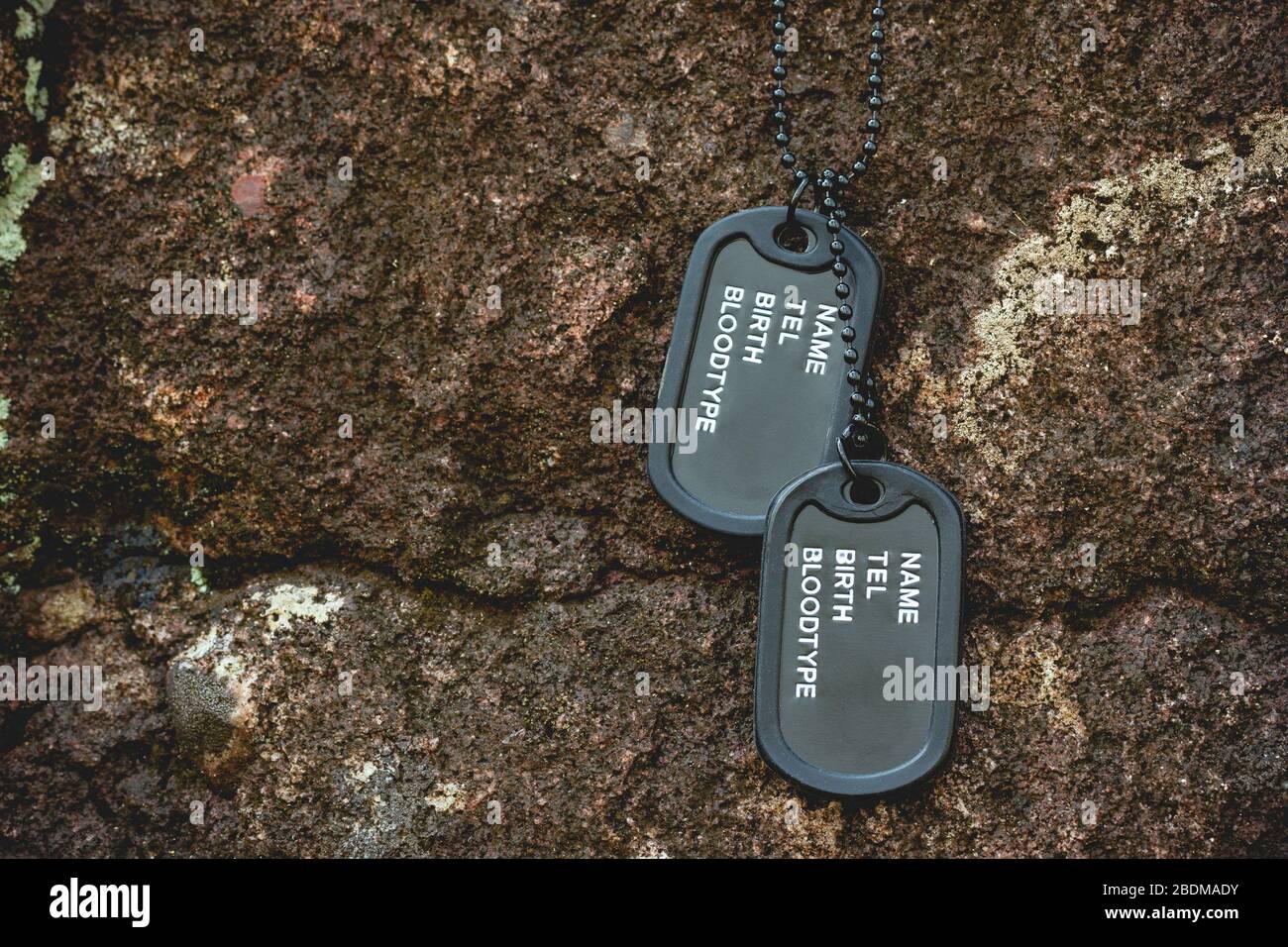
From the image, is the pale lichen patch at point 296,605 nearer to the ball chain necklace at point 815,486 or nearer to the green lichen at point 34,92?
the ball chain necklace at point 815,486

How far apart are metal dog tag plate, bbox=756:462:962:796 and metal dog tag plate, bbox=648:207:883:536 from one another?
0.08 m

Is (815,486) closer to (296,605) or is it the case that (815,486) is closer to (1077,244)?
(1077,244)

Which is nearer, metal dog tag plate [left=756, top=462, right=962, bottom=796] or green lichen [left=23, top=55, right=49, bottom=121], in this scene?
metal dog tag plate [left=756, top=462, right=962, bottom=796]

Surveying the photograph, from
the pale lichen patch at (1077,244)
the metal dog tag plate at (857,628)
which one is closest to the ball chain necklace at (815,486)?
the metal dog tag plate at (857,628)

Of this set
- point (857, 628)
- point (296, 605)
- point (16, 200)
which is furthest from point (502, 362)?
point (16, 200)

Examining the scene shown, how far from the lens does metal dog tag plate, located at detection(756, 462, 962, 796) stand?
153 centimetres

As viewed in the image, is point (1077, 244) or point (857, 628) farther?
point (1077, 244)

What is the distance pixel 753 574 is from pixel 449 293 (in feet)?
2.24

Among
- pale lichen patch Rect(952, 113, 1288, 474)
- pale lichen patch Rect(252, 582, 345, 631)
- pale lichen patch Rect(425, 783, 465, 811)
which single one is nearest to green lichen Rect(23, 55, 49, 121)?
pale lichen patch Rect(252, 582, 345, 631)

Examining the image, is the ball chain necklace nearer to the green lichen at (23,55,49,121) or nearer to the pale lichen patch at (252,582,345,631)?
the pale lichen patch at (252,582,345,631)

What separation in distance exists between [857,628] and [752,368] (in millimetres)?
430

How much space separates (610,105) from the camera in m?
1.73

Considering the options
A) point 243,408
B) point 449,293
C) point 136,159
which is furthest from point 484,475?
point 136,159

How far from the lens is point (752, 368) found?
5.38 ft
